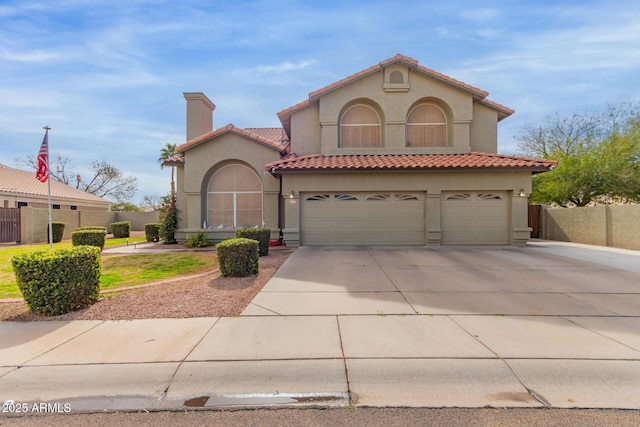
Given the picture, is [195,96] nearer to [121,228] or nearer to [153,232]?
[153,232]

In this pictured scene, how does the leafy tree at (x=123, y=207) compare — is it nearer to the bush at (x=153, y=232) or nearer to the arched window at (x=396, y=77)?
the bush at (x=153, y=232)

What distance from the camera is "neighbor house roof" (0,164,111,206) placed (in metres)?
A: 22.3

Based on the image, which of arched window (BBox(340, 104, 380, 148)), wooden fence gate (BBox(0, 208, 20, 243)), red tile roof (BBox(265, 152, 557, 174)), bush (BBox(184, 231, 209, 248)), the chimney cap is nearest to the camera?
red tile roof (BBox(265, 152, 557, 174))

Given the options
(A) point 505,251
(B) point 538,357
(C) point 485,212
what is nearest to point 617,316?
(B) point 538,357

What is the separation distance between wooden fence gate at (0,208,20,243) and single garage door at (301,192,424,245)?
1663 centimetres

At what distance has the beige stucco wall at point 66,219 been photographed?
18156 mm

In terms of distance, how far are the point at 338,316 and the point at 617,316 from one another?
476 centimetres

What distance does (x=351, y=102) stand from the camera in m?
16.0

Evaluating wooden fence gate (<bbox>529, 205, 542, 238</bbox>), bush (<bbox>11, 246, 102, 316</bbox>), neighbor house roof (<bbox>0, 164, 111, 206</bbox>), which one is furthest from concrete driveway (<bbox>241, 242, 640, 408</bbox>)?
neighbor house roof (<bbox>0, 164, 111, 206</bbox>)

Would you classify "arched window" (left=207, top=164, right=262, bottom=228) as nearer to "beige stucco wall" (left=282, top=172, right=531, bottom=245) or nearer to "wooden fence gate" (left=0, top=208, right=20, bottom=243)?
"beige stucco wall" (left=282, top=172, right=531, bottom=245)

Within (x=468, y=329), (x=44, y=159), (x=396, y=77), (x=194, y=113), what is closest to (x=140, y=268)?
(x=44, y=159)

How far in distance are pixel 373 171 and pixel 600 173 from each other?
1440cm

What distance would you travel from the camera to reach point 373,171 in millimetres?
13906

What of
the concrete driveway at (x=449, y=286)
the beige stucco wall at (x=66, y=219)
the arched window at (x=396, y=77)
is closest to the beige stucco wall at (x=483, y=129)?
the arched window at (x=396, y=77)
